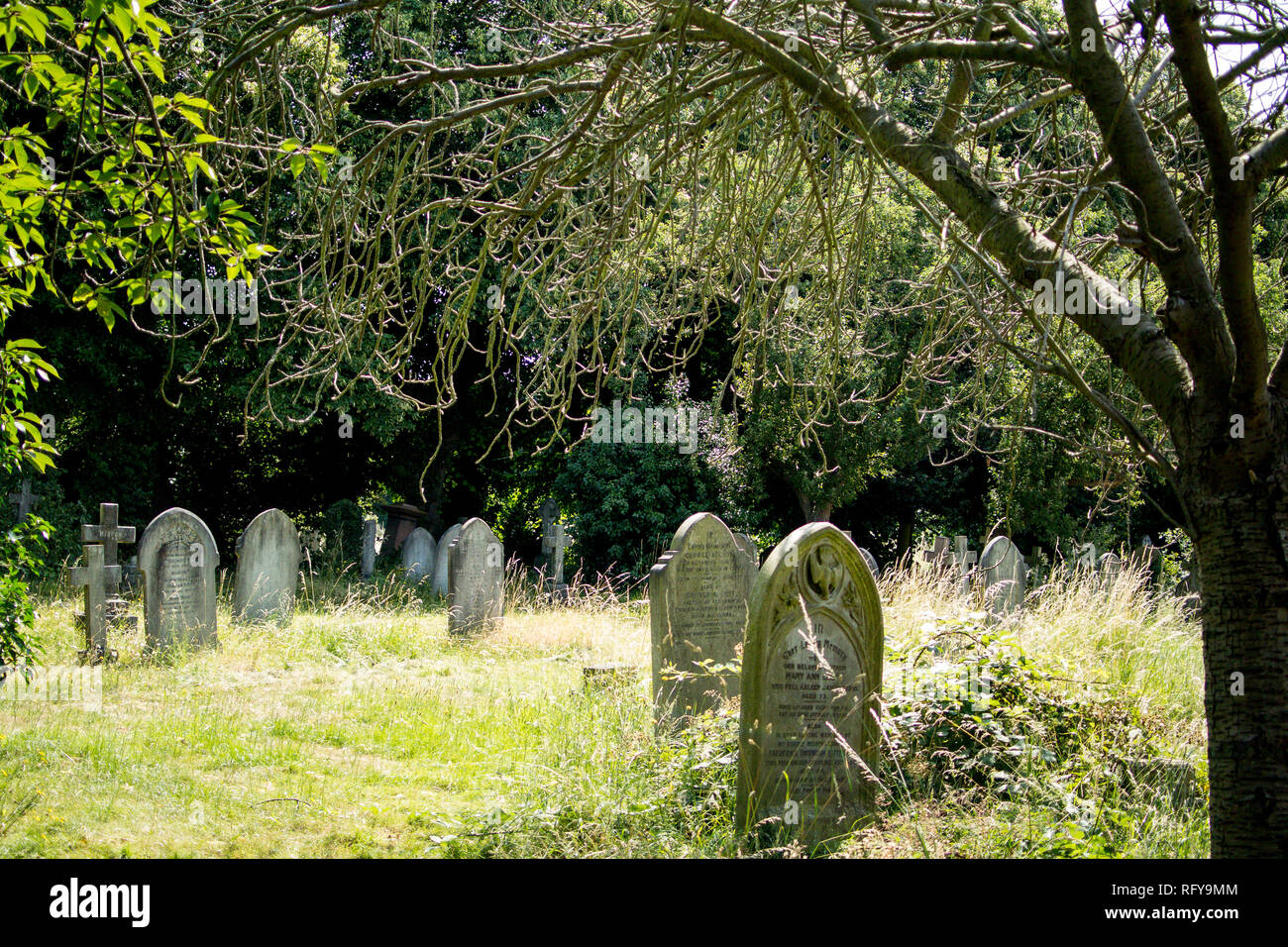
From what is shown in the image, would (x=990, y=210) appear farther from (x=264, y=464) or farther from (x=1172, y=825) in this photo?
(x=264, y=464)

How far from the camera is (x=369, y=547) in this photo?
17312mm

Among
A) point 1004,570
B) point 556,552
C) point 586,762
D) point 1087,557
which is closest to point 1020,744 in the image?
point 586,762

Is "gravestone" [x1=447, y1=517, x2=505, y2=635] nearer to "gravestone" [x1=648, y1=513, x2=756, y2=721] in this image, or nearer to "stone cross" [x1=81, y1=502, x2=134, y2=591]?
"stone cross" [x1=81, y1=502, x2=134, y2=591]

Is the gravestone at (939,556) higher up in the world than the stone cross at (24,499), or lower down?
lower down

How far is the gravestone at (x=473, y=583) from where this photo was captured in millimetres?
11359

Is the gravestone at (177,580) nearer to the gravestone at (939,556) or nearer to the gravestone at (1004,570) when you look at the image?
the gravestone at (939,556)

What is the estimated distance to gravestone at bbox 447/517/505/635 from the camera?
37.3 ft

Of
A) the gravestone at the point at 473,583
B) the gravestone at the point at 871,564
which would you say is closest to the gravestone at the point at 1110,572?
the gravestone at the point at 871,564

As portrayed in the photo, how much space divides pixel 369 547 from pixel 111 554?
728cm

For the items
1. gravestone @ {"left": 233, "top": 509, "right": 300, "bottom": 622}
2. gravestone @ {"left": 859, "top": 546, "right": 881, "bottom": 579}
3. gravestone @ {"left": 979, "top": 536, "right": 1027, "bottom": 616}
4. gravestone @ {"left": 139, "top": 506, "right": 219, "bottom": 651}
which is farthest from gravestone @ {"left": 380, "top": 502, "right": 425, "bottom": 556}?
gravestone @ {"left": 979, "top": 536, "right": 1027, "bottom": 616}

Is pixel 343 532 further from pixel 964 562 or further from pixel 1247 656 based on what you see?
pixel 1247 656

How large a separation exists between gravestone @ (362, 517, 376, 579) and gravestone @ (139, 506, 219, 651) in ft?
24.3

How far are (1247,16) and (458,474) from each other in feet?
63.6

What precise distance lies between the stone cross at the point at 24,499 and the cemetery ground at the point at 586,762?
663 centimetres
